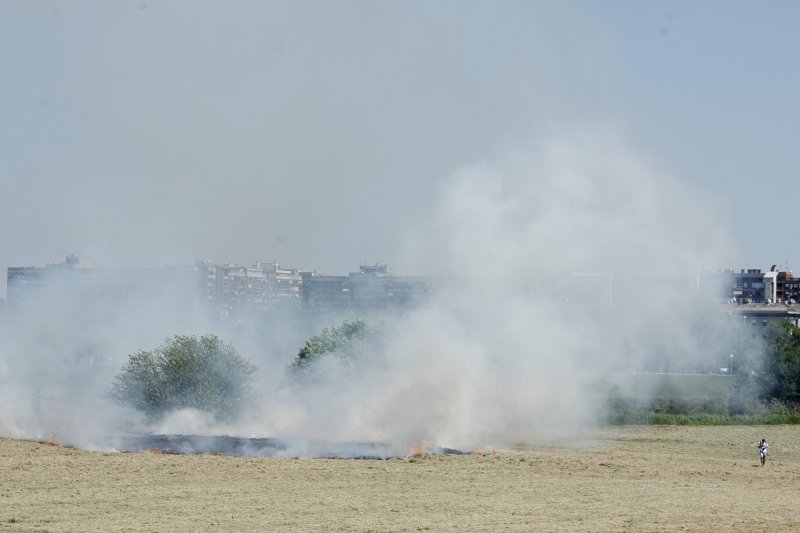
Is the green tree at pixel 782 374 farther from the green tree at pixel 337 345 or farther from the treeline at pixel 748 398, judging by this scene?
the green tree at pixel 337 345

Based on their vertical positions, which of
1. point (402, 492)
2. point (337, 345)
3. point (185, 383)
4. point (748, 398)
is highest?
point (337, 345)

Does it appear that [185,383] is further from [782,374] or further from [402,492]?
[782,374]

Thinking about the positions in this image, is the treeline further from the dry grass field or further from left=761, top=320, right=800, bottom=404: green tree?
the dry grass field

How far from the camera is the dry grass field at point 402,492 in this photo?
97.9ft

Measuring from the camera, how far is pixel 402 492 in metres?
35.2

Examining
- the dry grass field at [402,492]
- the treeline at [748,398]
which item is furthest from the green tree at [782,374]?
the dry grass field at [402,492]

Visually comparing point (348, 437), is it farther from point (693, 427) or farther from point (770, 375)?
point (770, 375)

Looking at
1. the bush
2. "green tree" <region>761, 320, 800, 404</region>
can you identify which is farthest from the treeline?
the bush

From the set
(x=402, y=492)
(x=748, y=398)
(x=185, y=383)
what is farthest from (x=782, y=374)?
(x=402, y=492)

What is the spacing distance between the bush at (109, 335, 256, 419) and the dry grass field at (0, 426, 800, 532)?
843 cm

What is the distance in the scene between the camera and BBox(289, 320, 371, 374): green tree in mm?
57406

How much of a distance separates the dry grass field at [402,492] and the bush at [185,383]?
27.7 ft

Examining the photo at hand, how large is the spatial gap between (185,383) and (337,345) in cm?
914

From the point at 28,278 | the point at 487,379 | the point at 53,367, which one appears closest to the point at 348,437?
the point at 487,379
